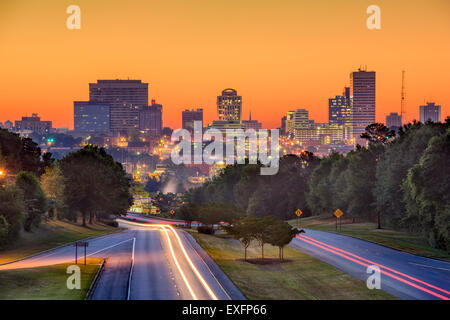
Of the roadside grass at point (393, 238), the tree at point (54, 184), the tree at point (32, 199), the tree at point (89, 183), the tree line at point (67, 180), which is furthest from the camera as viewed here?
the tree at point (89, 183)

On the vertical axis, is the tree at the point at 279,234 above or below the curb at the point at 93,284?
above

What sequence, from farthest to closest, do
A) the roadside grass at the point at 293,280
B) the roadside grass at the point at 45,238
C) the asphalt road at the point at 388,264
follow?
the roadside grass at the point at 45,238
the asphalt road at the point at 388,264
the roadside grass at the point at 293,280

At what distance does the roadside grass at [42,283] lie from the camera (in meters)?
41.8

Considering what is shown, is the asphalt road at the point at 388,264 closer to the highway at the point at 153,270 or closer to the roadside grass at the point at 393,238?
the roadside grass at the point at 393,238

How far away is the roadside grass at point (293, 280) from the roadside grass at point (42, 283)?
12106 mm

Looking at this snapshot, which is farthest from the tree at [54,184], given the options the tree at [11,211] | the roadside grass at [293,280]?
the roadside grass at [293,280]

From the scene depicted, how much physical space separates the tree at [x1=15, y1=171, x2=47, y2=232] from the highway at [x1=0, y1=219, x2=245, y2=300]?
9.02 meters

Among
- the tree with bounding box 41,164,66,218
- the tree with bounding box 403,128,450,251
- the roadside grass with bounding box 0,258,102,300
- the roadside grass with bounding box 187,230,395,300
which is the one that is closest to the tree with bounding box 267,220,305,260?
the roadside grass with bounding box 187,230,395,300

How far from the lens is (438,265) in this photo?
186ft

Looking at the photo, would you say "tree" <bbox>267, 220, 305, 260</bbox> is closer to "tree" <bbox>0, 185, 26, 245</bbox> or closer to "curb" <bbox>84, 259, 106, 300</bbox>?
"curb" <bbox>84, 259, 106, 300</bbox>

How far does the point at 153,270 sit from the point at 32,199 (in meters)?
37.0

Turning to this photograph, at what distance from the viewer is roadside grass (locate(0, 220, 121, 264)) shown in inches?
2715

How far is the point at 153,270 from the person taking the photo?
5294 cm
